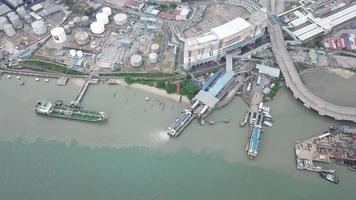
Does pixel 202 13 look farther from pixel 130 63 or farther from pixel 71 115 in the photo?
pixel 71 115

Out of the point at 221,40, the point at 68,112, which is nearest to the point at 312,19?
the point at 221,40

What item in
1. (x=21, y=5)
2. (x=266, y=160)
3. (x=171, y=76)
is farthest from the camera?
(x=21, y=5)

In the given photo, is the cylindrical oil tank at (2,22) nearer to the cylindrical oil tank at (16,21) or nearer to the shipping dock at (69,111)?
the cylindrical oil tank at (16,21)

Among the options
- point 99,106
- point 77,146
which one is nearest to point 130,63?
point 99,106

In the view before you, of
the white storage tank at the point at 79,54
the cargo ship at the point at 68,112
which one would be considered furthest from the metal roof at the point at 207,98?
the white storage tank at the point at 79,54

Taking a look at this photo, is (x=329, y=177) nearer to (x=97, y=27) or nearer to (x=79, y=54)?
(x=79, y=54)
